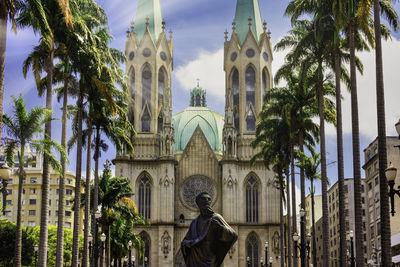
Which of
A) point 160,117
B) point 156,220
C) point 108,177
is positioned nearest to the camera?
Result: point 108,177

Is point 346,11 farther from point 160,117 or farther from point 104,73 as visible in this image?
point 160,117

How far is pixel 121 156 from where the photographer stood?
2790 inches

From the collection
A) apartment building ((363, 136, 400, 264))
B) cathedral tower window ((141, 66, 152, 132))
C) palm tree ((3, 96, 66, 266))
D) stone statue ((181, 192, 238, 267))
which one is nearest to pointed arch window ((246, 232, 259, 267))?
apartment building ((363, 136, 400, 264))

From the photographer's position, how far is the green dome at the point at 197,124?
3246 inches

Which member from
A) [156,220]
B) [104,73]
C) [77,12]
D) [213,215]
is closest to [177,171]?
[156,220]

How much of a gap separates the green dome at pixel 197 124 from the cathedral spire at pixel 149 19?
1178cm

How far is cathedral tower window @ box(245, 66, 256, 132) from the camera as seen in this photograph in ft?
245

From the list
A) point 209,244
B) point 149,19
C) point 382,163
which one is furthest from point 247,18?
point 209,244

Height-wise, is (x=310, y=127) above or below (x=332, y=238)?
above

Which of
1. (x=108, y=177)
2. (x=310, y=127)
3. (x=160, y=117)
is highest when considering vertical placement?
(x=160, y=117)

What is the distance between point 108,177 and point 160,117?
28.8m

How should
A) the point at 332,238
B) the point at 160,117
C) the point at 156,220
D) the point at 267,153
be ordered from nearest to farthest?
the point at 267,153 → the point at 156,220 → the point at 160,117 → the point at 332,238

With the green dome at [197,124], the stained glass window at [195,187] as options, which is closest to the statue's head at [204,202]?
the stained glass window at [195,187]

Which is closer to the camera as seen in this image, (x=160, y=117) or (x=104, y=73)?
(x=104, y=73)
